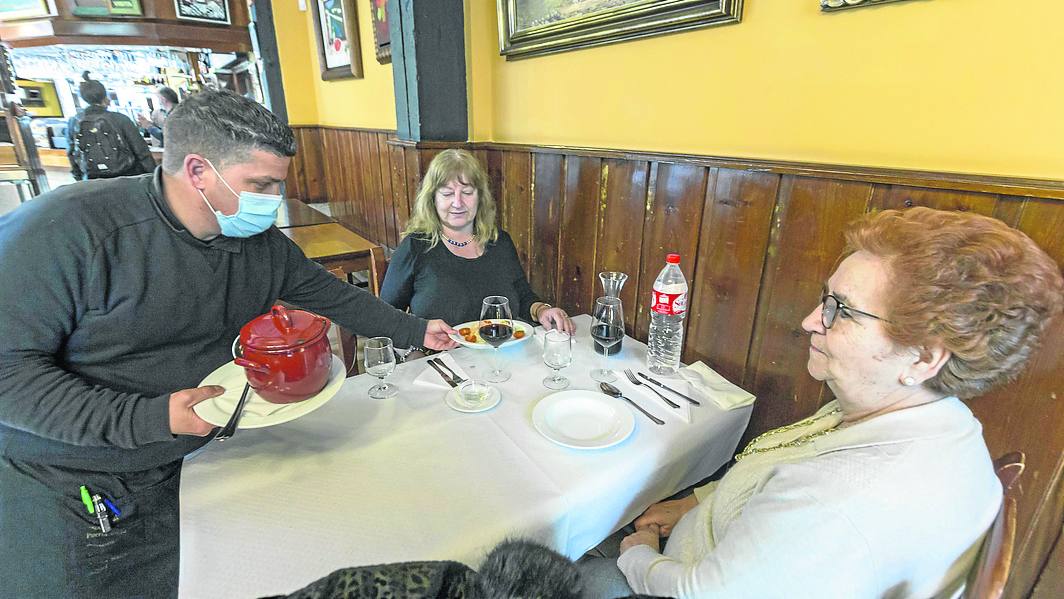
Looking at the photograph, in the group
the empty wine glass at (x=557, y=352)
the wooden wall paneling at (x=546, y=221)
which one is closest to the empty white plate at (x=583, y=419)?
the empty wine glass at (x=557, y=352)

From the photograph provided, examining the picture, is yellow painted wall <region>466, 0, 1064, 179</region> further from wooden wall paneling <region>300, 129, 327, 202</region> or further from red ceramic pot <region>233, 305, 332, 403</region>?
wooden wall paneling <region>300, 129, 327, 202</region>

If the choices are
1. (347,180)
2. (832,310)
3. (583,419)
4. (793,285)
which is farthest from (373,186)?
(832,310)

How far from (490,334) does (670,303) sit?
0.54m

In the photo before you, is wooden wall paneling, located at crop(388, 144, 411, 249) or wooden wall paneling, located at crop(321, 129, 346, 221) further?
wooden wall paneling, located at crop(321, 129, 346, 221)

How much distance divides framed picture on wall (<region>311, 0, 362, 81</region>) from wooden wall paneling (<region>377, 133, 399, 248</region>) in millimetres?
664

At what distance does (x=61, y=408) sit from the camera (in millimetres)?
816

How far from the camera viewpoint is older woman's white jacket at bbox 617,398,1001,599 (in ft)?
2.13

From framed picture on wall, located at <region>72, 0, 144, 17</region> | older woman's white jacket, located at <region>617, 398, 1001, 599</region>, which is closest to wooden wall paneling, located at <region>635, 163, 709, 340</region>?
older woman's white jacket, located at <region>617, 398, 1001, 599</region>

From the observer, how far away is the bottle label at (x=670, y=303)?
1372mm

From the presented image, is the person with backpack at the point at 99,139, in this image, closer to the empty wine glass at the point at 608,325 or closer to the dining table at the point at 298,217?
the dining table at the point at 298,217

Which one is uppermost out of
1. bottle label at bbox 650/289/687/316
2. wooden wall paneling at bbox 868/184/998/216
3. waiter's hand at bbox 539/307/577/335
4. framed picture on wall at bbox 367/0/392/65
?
framed picture on wall at bbox 367/0/392/65

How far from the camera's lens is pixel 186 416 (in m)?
0.83

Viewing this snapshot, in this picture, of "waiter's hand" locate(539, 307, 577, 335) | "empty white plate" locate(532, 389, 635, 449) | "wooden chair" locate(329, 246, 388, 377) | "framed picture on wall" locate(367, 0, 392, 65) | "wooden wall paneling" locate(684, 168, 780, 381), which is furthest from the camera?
"framed picture on wall" locate(367, 0, 392, 65)

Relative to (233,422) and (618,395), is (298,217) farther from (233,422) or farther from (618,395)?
(618,395)
